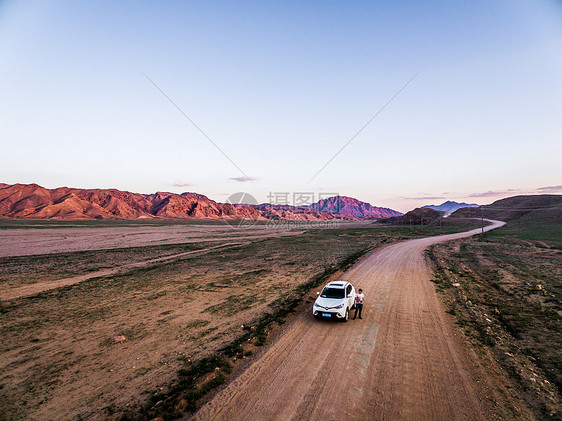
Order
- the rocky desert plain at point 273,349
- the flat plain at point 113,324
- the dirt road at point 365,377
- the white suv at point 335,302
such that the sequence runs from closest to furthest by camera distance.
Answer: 1. the dirt road at point 365,377
2. the rocky desert plain at point 273,349
3. the flat plain at point 113,324
4. the white suv at point 335,302

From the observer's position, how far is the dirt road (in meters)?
7.40

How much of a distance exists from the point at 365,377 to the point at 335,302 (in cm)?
478

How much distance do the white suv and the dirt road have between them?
1.81ft

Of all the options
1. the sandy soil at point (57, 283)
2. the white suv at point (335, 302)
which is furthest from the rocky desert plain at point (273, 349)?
the white suv at point (335, 302)

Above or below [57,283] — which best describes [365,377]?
above

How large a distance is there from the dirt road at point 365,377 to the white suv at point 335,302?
0.55 m

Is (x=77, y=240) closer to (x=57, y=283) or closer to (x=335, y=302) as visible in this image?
(x=57, y=283)

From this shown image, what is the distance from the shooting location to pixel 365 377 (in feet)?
29.2

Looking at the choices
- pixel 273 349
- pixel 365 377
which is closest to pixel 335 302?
pixel 273 349

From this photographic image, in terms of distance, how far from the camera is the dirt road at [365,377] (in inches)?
291

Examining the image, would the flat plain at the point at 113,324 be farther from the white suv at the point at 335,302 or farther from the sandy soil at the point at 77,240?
the sandy soil at the point at 77,240

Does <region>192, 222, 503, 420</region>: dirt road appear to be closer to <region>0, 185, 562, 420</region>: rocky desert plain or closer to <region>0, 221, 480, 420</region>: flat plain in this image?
<region>0, 185, 562, 420</region>: rocky desert plain

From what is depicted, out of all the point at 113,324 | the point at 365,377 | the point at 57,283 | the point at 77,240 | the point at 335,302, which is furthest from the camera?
the point at 77,240

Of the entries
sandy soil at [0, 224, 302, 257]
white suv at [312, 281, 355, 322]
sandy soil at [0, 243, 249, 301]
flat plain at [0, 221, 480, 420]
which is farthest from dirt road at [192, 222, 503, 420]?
sandy soil at [0, 224, 302, 257]
